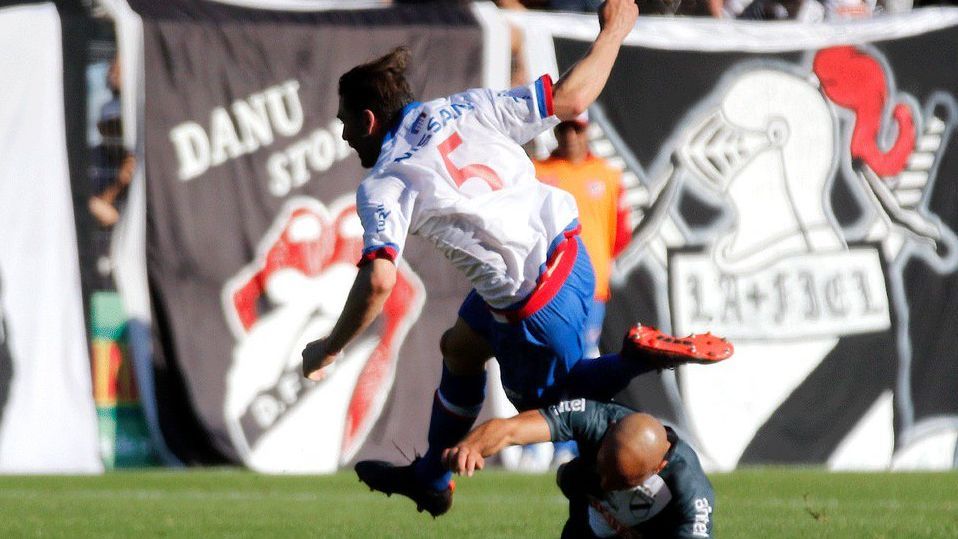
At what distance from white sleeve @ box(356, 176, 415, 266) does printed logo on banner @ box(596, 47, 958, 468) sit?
21.8 feet

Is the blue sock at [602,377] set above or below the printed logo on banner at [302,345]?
above

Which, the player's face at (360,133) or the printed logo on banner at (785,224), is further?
the printed logo on banner at (785,224)

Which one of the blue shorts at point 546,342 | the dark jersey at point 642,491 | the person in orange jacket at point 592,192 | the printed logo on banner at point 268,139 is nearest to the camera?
the dark jersey at point 642,491

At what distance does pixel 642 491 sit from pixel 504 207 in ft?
3.58

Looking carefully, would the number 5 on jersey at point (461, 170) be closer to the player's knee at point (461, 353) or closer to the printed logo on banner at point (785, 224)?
the player's knee at point (461, 353)

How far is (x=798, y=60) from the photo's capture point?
41.5 feet

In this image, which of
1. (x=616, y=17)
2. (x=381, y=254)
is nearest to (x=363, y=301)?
(x=381, y=254)

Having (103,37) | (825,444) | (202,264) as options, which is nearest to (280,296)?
(202,264)

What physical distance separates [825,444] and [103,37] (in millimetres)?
5999

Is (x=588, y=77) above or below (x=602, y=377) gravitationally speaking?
above

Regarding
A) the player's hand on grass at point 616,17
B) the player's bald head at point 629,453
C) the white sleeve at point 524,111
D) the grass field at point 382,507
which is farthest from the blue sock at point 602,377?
the grass field at point 382,507

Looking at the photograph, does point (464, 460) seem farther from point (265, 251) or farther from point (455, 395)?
point (265, 251)

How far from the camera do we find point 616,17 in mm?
5977

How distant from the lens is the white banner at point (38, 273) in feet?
34.9
